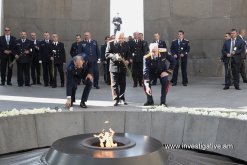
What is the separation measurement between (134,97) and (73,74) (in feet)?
9.38

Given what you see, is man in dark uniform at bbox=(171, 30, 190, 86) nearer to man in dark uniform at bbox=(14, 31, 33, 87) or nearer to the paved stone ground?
the paved stone ground

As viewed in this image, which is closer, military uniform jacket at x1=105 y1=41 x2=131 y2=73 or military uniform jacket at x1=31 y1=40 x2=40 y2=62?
military uniform jacket at x1=105 y1=41 x2=131 y2=73

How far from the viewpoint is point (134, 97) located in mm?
12430

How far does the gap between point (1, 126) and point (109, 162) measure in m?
3.34

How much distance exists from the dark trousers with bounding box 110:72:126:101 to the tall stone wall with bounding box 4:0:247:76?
8.21m

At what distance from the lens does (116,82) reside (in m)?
10.9

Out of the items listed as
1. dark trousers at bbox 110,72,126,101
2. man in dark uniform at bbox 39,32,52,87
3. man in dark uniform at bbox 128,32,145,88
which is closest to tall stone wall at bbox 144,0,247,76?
man in dark uniform at bbox 128,32,145,88

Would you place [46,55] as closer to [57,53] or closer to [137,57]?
[57,53]

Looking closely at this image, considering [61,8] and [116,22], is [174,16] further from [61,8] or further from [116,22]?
[61,8]

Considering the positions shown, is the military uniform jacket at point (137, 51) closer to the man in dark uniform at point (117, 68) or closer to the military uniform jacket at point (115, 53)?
the military uniform jacket at point (115, 53)

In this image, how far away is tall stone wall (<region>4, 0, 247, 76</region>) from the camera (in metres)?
18.5

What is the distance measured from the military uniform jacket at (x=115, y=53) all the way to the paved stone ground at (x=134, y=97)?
96cm

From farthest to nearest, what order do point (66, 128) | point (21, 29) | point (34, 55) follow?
point (21, 29) < point (34, 55) < point (66, 128)

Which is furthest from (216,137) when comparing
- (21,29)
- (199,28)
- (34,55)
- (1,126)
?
(21,29)
